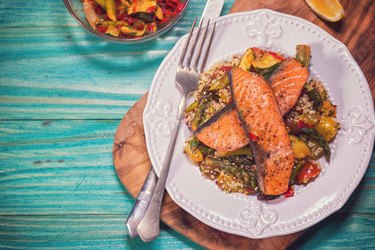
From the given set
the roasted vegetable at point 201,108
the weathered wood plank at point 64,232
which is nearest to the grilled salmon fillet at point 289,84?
the roasted vegetable at point 201,108

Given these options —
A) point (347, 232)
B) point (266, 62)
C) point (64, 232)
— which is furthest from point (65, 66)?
point (347, 232)

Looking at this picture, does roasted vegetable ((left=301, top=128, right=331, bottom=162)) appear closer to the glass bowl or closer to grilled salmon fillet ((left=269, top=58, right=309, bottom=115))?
Result: grilled salmon fillet ((left=269, top=58, right=309, bottom=115))

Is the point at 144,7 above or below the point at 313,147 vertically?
above

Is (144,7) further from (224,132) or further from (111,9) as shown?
(224,132)

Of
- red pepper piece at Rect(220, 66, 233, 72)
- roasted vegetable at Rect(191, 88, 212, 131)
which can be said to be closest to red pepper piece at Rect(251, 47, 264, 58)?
red pepper piece at Rect(220, 66, 233, 72)

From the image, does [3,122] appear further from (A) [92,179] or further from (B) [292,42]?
(B) [292,42]

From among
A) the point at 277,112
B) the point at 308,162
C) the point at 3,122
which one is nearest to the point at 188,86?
the point at 277,112
